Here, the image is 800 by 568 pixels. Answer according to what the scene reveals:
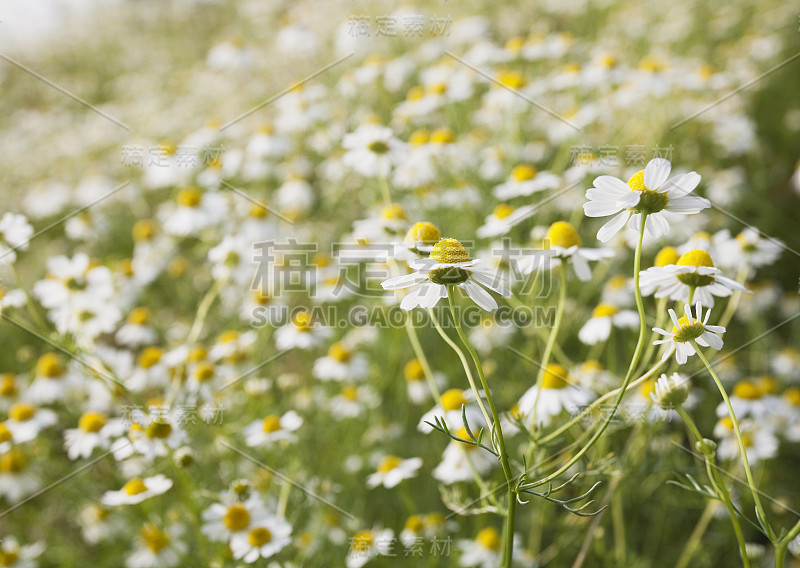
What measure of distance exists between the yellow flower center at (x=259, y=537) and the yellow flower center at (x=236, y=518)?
0.04 meters

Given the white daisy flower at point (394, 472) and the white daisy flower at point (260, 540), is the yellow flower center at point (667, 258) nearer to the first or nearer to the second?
the white daisy flower at point (394, 472)

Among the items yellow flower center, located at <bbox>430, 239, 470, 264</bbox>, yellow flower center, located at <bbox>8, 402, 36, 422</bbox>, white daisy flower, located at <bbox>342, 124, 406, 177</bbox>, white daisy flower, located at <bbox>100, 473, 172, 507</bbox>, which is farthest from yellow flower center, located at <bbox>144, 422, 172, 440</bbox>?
white daisy flower, located at <bbox>342, 124, 406, 177</bbox>

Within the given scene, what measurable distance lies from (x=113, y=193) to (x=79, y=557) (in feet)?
8.32

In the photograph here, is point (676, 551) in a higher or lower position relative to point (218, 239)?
lower

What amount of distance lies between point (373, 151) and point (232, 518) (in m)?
1.28

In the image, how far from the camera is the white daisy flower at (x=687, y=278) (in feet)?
3.67

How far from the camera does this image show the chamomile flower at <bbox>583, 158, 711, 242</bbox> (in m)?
1.00

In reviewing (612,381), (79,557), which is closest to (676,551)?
(612,381)

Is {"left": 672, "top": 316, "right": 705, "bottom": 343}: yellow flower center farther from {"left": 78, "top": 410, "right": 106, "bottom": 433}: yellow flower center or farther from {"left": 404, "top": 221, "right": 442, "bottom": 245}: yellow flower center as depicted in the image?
{"left": 78, "top": 410, "right": 106, "bottom": 433}: yellow flower center

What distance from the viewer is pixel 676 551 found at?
229 centimetres

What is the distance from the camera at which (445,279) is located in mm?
1014

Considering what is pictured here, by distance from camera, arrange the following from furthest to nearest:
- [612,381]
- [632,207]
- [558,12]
A: [558,12] → [612,381] → [632,207]

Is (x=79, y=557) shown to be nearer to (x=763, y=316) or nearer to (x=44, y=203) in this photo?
(x=44, y=203)

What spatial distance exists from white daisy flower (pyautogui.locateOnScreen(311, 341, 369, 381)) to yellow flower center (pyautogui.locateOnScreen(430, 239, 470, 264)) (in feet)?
4.49
